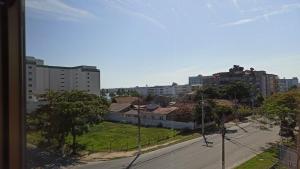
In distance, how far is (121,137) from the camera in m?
7.62

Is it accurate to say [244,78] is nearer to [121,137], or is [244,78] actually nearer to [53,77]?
[53,77]

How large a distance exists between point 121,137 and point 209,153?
7.50 feet

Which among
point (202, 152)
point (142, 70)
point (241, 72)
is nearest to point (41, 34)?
point (142, 70)

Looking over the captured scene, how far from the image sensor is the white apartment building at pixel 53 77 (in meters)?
0.78

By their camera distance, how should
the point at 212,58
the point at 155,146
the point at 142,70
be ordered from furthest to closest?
the point at 155,146
the point at 212,58
the point at 142,70

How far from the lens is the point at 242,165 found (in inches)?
221

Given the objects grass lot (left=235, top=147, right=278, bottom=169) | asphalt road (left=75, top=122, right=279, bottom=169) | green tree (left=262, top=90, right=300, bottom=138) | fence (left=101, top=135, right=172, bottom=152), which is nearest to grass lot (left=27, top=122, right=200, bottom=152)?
fence (left=101, top=135, right=172, bottom=152)

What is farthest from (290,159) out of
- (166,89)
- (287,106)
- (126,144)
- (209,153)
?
(126,144)

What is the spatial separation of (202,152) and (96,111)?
3374mm

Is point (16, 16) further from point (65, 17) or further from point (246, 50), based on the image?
point (246, 50)

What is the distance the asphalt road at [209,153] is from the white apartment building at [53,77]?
3832 millimetres

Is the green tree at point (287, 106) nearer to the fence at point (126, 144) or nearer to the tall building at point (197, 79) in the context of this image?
the tall building at point (197, 79)

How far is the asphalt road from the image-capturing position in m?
5.74

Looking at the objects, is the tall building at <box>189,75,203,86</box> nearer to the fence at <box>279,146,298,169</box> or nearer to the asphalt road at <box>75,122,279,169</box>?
the asphalt road at <box>75,122,279,169</box>
